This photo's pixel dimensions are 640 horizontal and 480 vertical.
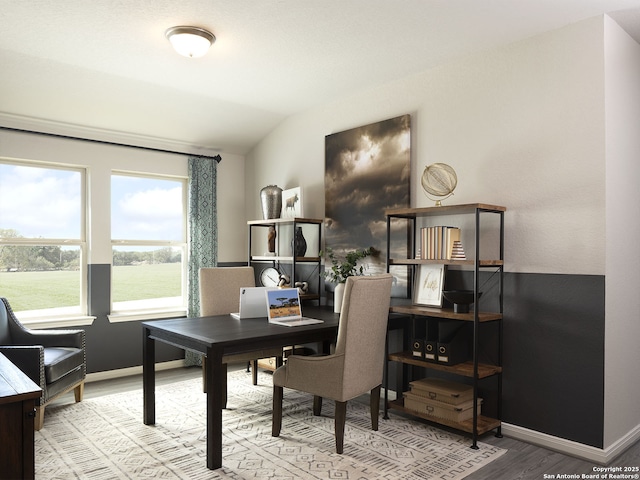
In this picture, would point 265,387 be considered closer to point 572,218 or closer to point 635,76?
point 572,218

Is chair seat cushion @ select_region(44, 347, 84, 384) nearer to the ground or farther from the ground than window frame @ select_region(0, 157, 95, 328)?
nearer to the ground

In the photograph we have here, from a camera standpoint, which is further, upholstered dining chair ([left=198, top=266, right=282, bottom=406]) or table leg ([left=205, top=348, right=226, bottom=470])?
upholstered dining chair ([left=198, top=266, right=282, bottom=406])

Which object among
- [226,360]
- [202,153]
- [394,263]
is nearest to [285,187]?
[202,153]

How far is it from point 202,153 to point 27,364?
2.88 m

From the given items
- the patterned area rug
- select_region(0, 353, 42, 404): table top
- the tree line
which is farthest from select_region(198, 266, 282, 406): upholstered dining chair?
select_region(0, 353, 42, 404): table top

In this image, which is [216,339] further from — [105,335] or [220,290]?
[105,335]

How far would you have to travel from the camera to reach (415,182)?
13.0 feet

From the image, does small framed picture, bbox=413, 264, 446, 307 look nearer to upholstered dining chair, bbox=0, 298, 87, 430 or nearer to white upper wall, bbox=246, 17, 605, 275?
white upper wall, bbox=246, 17, 605, 275

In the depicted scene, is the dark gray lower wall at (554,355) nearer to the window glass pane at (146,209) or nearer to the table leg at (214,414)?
the table leg at (214,414)

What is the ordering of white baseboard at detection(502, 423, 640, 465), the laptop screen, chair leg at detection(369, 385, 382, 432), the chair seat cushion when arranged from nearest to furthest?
white baseboard at detection(502, 423, 640, 465) < chair leg at detection(369, 385, 382, 432) < the chair seat cushion < the laptop screen

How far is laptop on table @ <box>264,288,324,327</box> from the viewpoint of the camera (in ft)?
11.6

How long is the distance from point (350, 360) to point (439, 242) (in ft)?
3.29

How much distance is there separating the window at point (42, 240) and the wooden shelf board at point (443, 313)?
3.07m

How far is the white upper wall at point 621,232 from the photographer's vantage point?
9.67 ft
